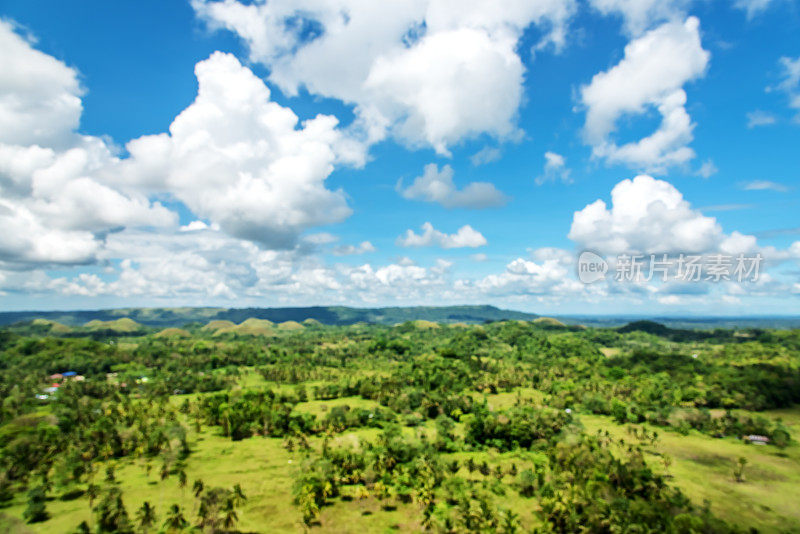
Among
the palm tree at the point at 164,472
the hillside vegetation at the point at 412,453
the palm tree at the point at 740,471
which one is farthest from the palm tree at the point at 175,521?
the palm tree at the point at 740,471

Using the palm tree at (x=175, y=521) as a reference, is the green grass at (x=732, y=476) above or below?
below

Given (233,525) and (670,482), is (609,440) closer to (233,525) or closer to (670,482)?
(670,482)

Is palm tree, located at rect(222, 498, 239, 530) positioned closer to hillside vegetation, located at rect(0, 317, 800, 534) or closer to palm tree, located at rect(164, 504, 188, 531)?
hillside vegetation, located at rect(0, 317, 800, 534)

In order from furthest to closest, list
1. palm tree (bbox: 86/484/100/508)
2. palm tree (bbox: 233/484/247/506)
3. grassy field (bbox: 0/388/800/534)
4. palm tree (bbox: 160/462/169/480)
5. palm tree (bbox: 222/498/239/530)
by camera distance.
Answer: palm tree (bbox: 160/462/169/480)
palm tree (bbox: 233/484/247/506)
palm tree (bbox: 86/484/100/508)
grassy field (bbox: 0/388/800/534)
palm tree (bbox: 222/498/239/530)

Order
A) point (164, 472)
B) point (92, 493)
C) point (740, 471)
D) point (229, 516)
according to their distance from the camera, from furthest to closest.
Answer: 1. point (740, 471)
2. point (164, 472)
3. point (92, 493)
4. point (229, 516)

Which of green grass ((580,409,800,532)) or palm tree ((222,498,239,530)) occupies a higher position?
palm tree ((222,498,239,530))

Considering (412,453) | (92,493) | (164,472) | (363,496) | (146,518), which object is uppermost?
(146,518)

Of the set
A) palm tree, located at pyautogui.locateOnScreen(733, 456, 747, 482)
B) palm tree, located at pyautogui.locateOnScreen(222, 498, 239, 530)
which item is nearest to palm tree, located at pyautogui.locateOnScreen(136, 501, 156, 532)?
palm tree, located at pyautogui.locateOnScreen(222, 498, 239, 530)

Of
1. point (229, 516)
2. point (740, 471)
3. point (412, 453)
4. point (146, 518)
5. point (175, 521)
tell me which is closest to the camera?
point (146, 518)

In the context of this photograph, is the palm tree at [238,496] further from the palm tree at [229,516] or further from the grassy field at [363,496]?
the palm tree at [229,516]

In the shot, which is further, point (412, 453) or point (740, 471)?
point (412, 453)

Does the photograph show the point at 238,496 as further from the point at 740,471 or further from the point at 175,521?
the point at 740,471

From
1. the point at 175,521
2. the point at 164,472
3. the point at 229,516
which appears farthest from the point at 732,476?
the point at 164,472
